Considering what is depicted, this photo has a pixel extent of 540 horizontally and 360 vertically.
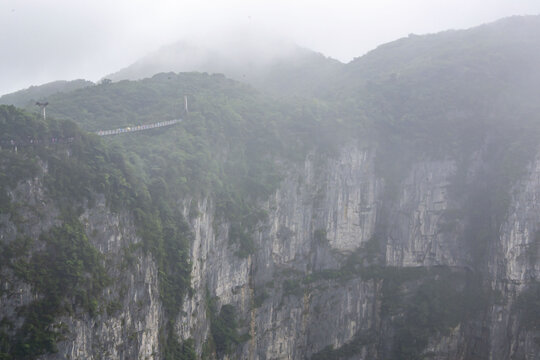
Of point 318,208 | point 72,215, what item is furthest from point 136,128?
point 318,208

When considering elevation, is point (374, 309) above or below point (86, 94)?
below

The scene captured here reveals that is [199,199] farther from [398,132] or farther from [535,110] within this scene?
[535,110]

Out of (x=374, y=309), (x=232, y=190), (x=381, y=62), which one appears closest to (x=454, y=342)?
(x=374, y=309)

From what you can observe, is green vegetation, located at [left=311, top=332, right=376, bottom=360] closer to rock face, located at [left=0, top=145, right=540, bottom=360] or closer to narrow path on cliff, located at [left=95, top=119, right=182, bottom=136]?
rock face, located at [left=0, top=145, right=540, bottom=360]

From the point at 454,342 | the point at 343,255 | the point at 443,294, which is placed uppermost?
the point at 343,255

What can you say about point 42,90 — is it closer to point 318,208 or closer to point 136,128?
point 136,128

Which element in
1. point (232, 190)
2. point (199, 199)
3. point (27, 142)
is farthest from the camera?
point (232, 190)

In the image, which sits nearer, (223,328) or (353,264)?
(223,328)

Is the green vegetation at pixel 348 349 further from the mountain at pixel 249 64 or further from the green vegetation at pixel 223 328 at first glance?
the mountain at pixel 249 64
